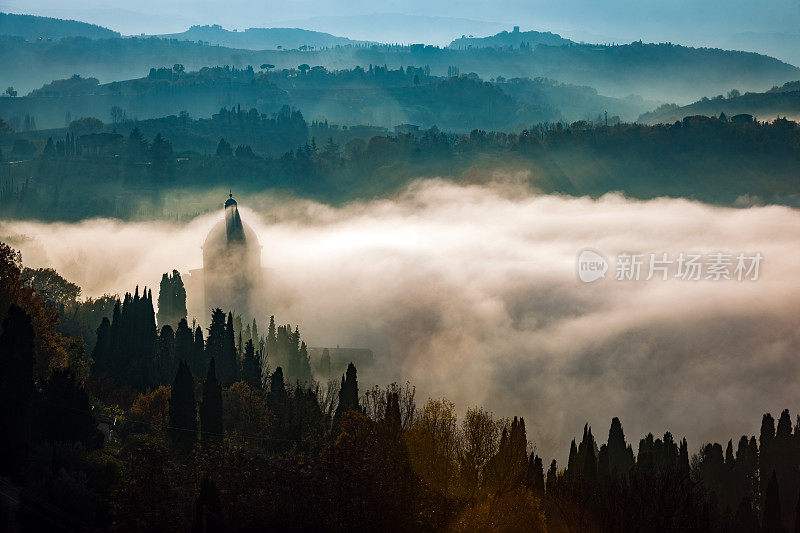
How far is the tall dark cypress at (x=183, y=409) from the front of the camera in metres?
84.1

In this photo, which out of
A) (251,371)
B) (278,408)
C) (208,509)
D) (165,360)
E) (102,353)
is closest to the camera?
(208,509)

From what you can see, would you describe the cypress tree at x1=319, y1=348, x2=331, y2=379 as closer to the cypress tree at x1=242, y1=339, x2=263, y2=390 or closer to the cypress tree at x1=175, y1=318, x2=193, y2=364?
the cypress tree at x1=242, y1=339, x2=263, y2=390

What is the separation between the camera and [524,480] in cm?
8138

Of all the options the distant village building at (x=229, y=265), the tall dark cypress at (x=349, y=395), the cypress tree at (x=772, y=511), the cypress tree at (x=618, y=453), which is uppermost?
the distant village building at (x=229, y=265)

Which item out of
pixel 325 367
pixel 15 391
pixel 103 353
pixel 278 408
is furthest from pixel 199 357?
pixel 325 367

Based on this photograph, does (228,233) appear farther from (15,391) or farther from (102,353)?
(15,391)

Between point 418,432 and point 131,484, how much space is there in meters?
22.9

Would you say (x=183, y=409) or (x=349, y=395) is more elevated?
(x=183, y=409)

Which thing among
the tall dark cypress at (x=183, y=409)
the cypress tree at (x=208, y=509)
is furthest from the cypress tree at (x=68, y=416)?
the cypress tree at (x=208, y=509)

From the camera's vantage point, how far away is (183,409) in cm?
8506

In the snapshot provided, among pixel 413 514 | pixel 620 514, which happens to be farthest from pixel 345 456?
pixel 620 514

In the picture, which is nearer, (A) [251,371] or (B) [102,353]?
(B) [102,353]

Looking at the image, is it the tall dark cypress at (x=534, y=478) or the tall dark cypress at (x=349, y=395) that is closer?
the tall dark cypress at (x=534, y=478)

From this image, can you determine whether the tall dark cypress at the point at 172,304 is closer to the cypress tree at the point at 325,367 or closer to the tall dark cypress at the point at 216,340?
the cypress tree at the point at 325,367
